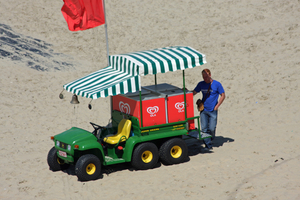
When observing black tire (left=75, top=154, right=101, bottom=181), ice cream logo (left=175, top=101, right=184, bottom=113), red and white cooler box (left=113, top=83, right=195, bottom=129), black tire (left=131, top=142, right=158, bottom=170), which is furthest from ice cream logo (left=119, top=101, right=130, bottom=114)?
black tire (left=75, top=154, right=101, bottom=181)

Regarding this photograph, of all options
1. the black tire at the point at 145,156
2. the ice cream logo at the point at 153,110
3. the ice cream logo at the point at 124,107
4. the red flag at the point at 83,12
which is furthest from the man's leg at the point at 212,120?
the red flag at the point at 83,12

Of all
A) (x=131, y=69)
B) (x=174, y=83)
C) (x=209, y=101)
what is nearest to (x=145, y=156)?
(x=131, y=69)

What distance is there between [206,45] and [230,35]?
1516mm

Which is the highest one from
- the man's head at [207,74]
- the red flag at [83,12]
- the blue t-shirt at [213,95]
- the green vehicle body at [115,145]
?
the red flag at [83,12]

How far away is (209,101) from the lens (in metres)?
9.71

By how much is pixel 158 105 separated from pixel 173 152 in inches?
48.5

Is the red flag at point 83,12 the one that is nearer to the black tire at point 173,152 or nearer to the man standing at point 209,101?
the man standing at point 209,101

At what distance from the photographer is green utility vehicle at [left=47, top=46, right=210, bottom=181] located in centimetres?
831

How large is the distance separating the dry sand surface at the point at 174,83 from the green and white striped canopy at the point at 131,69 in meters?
1.99

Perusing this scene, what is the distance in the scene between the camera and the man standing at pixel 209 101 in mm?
9672

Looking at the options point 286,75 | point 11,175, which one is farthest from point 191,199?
point 286,75

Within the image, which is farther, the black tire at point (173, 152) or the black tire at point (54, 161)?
the black tire at point (173, 152)

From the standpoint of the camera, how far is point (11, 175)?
8.72 m

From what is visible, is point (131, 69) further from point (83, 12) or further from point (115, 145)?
point (83, 12)
